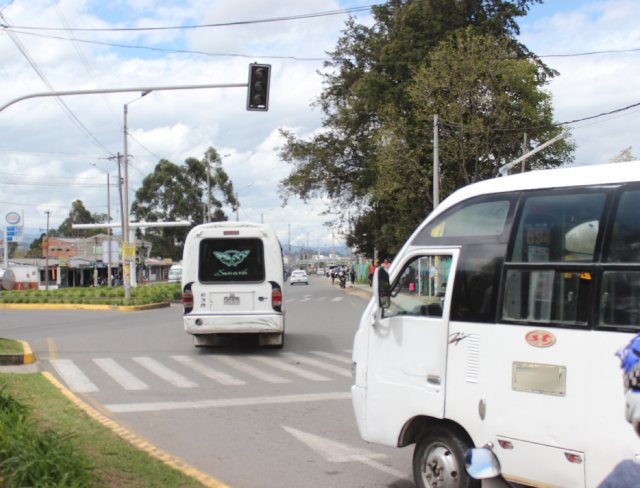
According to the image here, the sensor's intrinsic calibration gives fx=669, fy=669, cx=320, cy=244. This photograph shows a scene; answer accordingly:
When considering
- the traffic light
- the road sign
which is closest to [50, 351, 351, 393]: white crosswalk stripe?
the traffic light

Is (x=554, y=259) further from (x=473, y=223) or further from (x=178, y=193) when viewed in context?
(x=178, y=193)

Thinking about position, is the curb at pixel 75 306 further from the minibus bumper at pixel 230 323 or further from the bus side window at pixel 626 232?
the bus side window at pixel 626 232

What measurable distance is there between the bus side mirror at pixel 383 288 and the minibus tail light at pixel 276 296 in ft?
27.1

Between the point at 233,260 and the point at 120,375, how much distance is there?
3852 mm

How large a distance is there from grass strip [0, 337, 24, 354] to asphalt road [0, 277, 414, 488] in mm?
423

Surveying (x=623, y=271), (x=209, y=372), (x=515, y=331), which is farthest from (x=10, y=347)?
(x=623, y=271)

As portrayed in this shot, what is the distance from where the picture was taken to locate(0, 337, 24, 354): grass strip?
508 inches

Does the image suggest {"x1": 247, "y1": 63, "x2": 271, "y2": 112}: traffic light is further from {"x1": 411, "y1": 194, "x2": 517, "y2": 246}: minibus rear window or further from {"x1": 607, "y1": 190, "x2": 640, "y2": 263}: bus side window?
{"x1": 607, "y1": 190, "x2": 640, "y2": 263}: bus side window

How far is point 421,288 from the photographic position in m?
5.66

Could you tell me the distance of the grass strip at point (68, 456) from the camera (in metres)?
4.45

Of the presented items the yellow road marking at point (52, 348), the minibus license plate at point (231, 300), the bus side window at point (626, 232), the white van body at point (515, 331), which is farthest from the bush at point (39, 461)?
the yellow road marking at point (52, 348)

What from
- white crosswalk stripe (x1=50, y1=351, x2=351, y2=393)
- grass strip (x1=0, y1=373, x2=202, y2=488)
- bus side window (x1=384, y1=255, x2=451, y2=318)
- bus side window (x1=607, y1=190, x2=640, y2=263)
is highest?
bus side window (x1=607, y1=190, x2=640, y2=263)

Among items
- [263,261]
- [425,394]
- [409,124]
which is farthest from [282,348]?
[409,124]

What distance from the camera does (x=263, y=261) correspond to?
45.6ft
